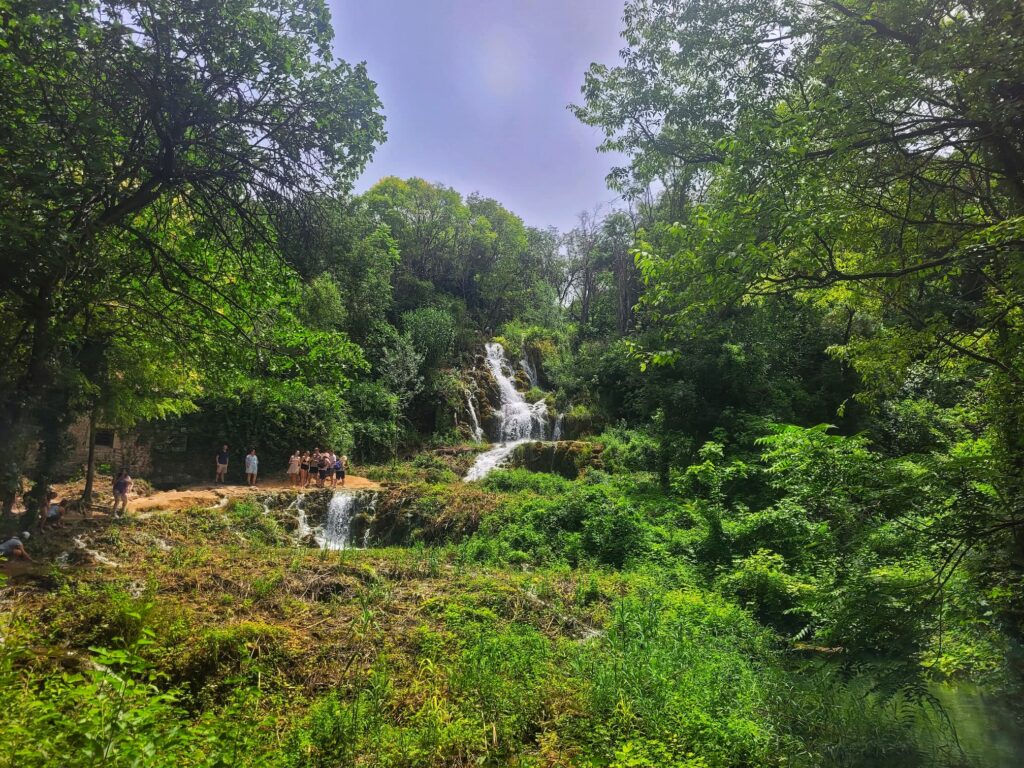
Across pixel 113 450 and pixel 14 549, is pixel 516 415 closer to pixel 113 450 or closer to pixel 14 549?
pixel 113 450

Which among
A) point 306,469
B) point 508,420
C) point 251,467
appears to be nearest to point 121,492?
point 251,467

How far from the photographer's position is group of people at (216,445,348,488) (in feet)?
57.2

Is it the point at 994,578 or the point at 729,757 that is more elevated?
the point at 994,578

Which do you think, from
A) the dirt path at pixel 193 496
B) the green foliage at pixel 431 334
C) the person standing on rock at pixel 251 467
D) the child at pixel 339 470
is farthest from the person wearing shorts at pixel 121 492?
the green foliage at pixel 431 334

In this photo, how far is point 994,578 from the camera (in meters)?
4.55

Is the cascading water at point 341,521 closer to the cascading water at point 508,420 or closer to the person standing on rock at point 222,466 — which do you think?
the person standing on rock at point 222,466

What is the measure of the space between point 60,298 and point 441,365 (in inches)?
870

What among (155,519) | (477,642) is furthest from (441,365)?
(477,642)

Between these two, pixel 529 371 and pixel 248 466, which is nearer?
pixel 248 466

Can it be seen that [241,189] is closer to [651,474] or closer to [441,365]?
[651,474]

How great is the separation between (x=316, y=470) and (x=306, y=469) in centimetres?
34

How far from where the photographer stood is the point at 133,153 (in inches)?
235

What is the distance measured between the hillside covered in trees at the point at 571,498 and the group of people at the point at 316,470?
16.6ft

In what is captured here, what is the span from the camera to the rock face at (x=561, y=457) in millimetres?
18875
